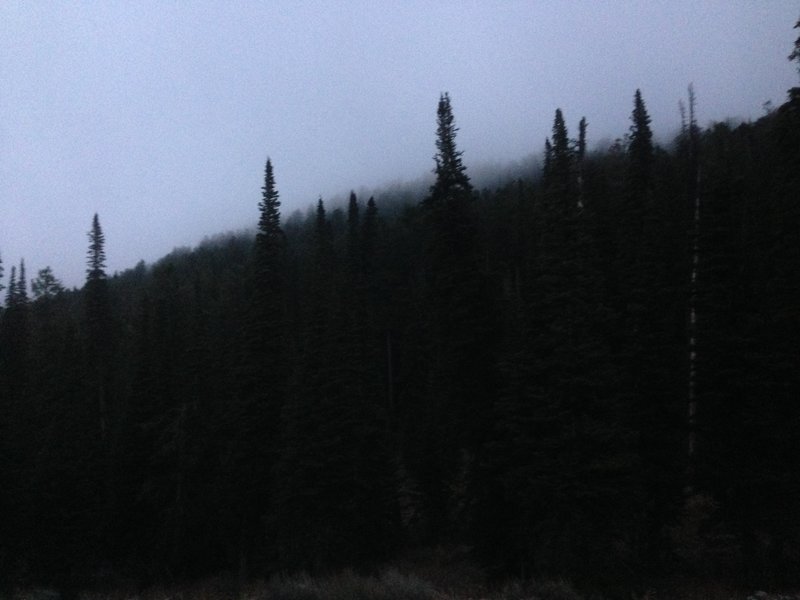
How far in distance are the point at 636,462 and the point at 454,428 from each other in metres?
7.53

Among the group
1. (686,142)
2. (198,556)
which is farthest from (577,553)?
(686,142)

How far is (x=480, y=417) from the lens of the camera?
2658 centimetres

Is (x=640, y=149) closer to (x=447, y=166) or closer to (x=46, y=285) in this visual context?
(x=447, y=166)

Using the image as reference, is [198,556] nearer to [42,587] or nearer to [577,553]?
[42,587]

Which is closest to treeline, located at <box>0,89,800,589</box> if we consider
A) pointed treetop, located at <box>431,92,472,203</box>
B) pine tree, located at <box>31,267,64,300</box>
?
pointed treetop, located at <box>431,92,472,203</box>

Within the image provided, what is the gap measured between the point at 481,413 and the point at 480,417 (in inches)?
6.6

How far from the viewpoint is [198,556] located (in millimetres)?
39000

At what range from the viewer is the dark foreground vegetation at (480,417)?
2234 cm

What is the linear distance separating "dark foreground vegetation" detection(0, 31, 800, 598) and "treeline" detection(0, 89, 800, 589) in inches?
5.0

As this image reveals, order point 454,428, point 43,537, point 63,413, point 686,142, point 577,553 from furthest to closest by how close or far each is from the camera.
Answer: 1. point 686,142
2. point 63,413
3. point 43,537
4. point 454,428
5. point 577,553

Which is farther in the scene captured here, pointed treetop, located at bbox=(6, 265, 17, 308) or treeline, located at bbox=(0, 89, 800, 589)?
pointed treetop, located at bbox=(6, 265, 17, 308)

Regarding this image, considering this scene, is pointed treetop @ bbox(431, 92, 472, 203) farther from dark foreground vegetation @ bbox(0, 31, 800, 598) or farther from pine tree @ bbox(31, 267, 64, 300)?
pine tree @ bbox(31, 267, 64, 300)

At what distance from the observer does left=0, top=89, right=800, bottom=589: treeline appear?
883 inches

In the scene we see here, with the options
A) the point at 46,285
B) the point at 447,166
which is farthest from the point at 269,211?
the point at 46,285
